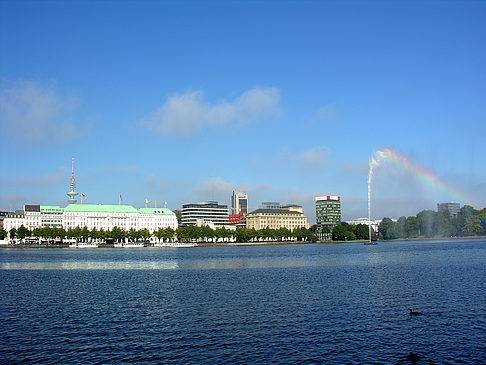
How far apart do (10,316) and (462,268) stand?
5125 centimetres

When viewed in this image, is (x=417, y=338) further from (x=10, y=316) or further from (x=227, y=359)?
(x=10, y=316)

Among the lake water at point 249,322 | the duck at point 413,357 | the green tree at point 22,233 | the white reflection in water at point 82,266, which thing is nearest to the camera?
the duck at point 413,357

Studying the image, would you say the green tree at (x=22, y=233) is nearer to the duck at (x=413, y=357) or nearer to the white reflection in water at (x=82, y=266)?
the white reflection in water at (x=82, y=266)

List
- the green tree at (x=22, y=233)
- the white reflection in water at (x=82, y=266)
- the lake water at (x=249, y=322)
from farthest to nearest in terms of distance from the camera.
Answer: the green tree at (x=22, y=233) → the white reflection in water at (x=82, y=266) → the lake water at (x=249, y=322)

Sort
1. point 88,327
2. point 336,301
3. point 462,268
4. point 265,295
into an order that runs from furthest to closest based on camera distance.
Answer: point 462,268, point 265,295, point 336,301, point 88,327

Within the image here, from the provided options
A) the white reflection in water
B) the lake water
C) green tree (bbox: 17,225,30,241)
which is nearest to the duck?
the lake water

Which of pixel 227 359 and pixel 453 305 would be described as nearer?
pixel 227 359

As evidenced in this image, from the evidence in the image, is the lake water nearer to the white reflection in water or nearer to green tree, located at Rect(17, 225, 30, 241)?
the white reflection in water

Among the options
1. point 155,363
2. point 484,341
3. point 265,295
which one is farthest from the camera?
point 265,295

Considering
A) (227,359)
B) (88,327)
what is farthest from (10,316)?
(227,359)

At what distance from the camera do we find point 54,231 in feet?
622

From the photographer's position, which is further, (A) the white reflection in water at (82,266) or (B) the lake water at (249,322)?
(A) the white reflection in water at (82,266)

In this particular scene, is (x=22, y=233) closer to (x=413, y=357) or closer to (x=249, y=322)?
(x=249, y=322)

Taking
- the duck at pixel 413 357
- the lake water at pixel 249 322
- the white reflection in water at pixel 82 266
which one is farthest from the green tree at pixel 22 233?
the duck at pixel 413 357
